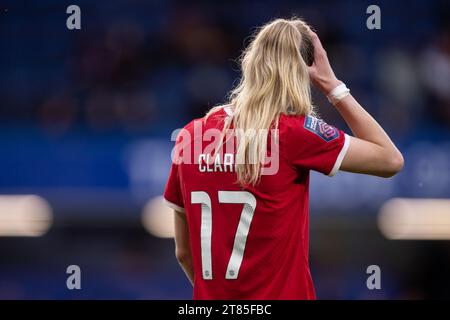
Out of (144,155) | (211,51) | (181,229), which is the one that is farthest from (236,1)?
(181,229)

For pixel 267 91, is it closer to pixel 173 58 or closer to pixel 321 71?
pixel 321 71

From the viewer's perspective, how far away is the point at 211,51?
766 centimetres

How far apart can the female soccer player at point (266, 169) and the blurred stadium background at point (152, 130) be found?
14.0 ft

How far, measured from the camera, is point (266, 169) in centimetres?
250

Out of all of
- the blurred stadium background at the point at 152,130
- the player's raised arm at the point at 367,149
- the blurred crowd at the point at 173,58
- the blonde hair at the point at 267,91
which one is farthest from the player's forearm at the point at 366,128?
the blurred crowd at the point at 173,58

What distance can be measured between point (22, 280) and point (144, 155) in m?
1.51

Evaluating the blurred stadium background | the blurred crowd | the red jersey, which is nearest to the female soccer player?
the red jersey

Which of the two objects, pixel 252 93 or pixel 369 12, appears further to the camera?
pixel 369 12

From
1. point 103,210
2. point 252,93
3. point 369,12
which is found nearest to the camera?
point 252,93

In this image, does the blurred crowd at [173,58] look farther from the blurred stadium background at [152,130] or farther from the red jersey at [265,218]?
the red jersey at [265,218]

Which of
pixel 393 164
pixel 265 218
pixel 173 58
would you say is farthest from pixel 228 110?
pixel 173 58

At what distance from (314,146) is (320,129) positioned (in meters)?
0.05

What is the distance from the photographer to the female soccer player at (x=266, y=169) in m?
2.48
